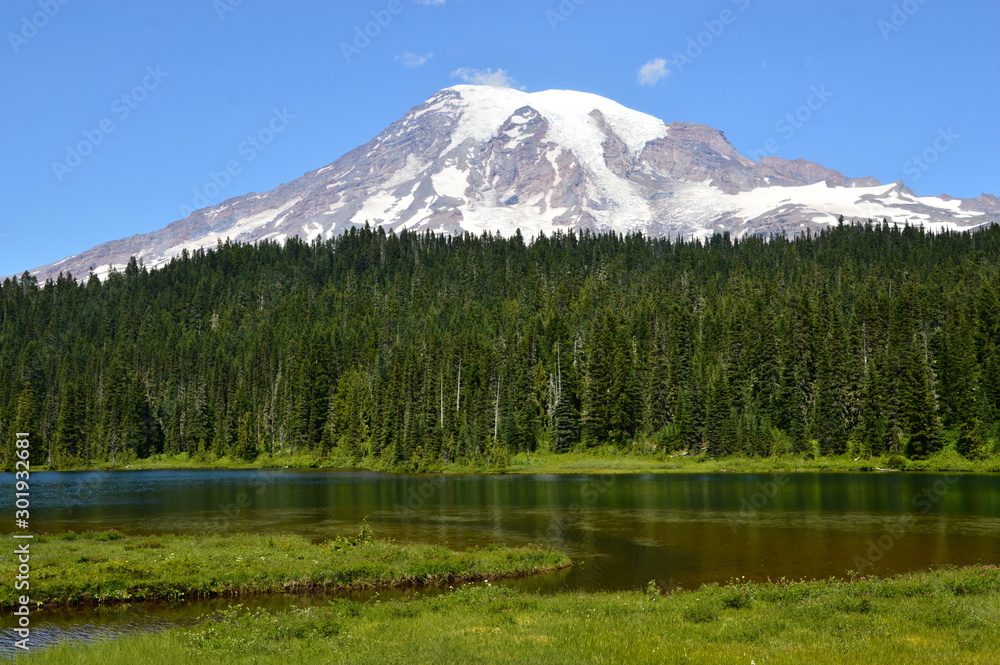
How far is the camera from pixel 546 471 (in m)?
119

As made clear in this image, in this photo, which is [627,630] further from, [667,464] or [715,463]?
[667,464]

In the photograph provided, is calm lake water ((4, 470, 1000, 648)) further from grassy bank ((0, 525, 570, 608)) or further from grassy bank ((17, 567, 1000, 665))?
grassy bank ((17, 567, 1000, 665))

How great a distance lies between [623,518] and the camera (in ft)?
194

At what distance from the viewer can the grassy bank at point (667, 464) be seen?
104938 millimetres

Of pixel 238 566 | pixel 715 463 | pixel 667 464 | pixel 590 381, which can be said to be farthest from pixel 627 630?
pixel 590 381

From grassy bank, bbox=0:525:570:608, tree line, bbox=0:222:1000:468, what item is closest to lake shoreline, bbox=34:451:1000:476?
tree line, bbox=0:222:1000:468

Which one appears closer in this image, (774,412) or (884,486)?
(884,486)

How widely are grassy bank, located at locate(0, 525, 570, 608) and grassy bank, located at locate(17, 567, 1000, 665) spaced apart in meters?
5.04

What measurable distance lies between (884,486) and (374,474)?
250 ft

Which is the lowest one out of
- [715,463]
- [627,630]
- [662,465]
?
[662,465]

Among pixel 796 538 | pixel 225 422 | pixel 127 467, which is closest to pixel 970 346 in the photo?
pixel 796 538

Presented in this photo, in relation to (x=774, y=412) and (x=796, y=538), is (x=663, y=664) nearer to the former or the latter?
(x=796, y=538)

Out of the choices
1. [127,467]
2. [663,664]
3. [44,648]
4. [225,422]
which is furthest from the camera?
[225,422]

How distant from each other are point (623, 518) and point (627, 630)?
121 feet
